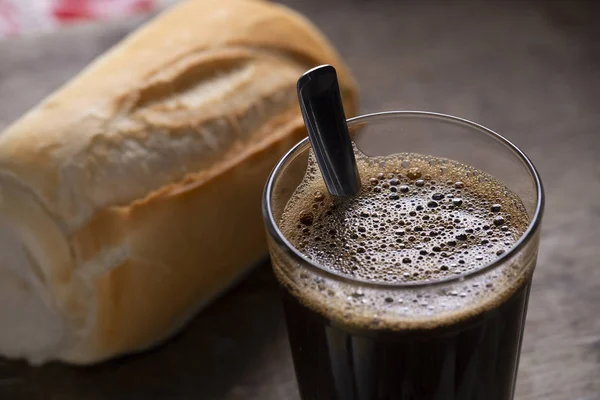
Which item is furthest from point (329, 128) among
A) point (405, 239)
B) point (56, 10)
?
point (56, 10)

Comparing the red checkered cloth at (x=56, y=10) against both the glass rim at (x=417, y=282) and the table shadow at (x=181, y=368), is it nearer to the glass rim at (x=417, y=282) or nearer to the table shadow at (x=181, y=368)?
the table shadow at (x=181, y=368)

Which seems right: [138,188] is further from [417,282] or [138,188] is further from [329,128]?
[417,282]

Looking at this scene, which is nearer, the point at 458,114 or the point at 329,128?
the point at 329,128

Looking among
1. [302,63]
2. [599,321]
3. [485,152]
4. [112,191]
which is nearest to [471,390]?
[485,152]

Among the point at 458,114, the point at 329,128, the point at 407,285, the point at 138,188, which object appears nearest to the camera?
the point at 407,285

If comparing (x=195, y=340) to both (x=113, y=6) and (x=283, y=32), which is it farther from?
(x=113, y=6)

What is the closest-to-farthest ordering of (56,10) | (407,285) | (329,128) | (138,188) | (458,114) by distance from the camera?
(407,285)
(329,128)
(138,188)
(458,114)
(56,10)

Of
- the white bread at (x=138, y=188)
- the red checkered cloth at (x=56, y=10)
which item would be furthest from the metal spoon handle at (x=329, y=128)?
the red checkered cloth at (x=56, y=10)
